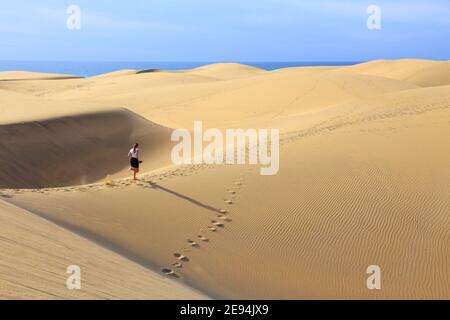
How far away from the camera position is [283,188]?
10984mm

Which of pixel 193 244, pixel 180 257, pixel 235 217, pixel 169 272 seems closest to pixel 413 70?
pixel 235 217

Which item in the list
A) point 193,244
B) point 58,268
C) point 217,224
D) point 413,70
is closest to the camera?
point 58,268

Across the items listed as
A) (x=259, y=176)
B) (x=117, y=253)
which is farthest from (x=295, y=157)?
(x=117, y=253)

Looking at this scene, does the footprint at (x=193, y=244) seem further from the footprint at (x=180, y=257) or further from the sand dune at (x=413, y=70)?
the sand dune at (x=413, y=70)

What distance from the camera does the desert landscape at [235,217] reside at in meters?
6.34

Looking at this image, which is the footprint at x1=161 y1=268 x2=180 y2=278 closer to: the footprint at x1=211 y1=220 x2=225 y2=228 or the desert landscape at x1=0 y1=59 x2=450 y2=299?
the desert landscape at x1=0 y1=59 x2=450 y2=299

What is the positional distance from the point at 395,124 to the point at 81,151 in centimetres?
1206

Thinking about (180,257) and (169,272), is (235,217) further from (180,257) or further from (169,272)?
(169,272)

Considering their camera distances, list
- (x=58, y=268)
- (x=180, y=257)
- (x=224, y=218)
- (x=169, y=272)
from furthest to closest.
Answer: (x=224, y=218)
(x=180, y=257)
(x=169, y=272)
(x=58, y=268)

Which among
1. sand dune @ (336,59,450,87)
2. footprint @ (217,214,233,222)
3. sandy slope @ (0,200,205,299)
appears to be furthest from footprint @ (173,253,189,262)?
sand dune @ (336,59,450,87)

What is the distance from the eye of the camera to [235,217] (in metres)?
9.36

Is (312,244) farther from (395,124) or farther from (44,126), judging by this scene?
(44,126)

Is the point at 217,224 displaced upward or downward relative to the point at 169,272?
upward

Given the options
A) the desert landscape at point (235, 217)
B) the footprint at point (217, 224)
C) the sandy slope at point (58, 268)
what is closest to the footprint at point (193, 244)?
the desert landscape at point (235, 217)
